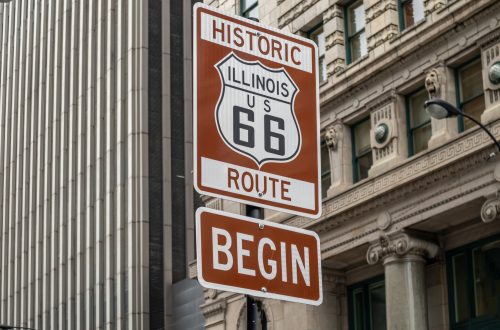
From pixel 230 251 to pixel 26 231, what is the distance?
215 feet

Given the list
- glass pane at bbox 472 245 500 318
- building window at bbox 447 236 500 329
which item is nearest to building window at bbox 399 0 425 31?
building window at bbox 447 236 500 329

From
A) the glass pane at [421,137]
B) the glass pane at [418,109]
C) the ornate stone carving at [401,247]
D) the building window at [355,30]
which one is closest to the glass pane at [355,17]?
the building window at [355,30]

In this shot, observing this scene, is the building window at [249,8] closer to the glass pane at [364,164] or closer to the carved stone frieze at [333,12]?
the carved stone frieze at [333,12]

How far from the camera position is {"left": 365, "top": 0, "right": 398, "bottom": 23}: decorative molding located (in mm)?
29906

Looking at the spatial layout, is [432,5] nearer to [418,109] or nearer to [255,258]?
[418,109]

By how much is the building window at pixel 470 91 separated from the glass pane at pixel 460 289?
3.55 m

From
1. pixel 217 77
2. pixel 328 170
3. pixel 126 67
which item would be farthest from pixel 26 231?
pixel 217 77

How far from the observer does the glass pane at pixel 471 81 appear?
27391mm

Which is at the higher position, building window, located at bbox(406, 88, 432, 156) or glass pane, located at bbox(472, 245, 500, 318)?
building window, located at bbox(406, 88, 432, 156)

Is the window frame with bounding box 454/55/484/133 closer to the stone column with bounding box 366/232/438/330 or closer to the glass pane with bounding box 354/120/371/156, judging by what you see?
the stone column with bounding box 366/232/438/330

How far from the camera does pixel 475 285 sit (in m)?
28.2

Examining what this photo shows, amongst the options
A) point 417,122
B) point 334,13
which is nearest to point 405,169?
point 417,122

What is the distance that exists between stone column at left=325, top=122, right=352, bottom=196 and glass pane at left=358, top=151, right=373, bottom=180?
0.30m

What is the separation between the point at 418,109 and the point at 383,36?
2259 millimetres
